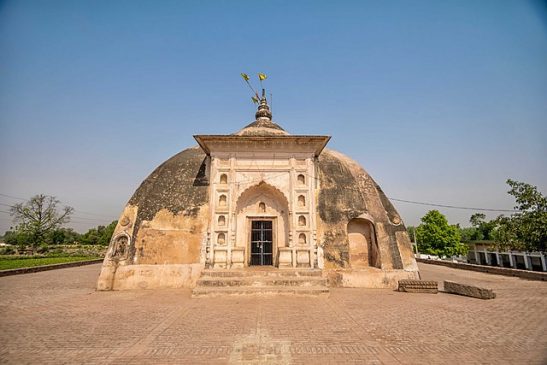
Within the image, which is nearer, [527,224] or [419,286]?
[419,286]

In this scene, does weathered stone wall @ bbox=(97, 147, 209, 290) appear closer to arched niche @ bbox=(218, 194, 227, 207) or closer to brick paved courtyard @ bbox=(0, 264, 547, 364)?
arched niche @ bbox=(218, 194, 227, 207)

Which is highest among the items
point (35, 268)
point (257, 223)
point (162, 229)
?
point (257, 223)

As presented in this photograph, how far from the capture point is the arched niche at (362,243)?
13352 mm

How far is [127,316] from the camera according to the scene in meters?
7.53

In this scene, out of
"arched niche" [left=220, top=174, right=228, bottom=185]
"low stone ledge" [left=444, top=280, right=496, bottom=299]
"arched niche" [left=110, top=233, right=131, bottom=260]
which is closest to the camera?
"low stone ledge" [left=444, top=280, right=496, bottom=299]

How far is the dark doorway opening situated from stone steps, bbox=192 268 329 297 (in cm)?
201

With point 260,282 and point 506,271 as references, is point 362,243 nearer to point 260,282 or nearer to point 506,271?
point 260,282

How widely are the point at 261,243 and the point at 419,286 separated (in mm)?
7372

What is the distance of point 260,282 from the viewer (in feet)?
35.3

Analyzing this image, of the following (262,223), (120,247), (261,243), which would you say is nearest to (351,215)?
(262,223)

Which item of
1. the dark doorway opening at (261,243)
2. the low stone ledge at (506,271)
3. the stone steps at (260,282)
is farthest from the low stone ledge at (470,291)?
the low stone ledge at (506,271)

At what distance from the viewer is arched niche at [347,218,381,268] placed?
13352 mm

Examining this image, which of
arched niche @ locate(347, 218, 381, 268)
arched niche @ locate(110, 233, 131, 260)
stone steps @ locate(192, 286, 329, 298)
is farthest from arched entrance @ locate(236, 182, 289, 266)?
arched niche @ locate(110, 233, 131, 260)

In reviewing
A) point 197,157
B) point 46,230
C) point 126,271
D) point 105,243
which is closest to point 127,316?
point 126,271
